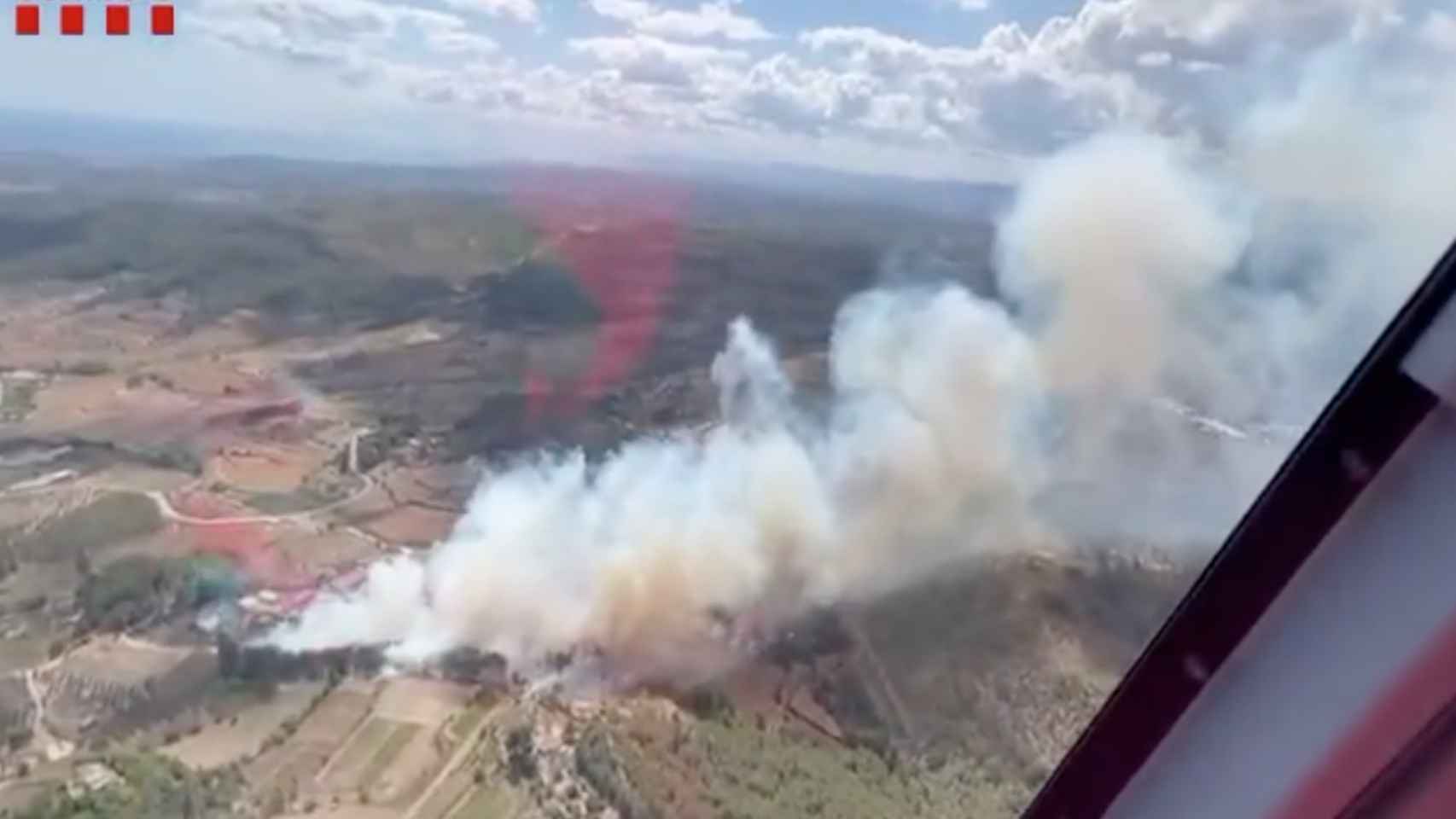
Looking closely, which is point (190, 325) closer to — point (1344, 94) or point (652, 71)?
point (652, 71)

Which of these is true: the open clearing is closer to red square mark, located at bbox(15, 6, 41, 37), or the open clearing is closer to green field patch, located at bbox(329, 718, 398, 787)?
green field patch, located at bbox(329, 718, 398, 787)

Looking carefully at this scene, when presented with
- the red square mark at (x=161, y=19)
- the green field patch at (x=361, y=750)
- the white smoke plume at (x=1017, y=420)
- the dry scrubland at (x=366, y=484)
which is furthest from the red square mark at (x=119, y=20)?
the green field patch at (x=361, y=750)

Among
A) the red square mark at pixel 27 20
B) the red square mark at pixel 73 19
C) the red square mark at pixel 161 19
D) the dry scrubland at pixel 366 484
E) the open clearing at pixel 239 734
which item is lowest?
the open clearing at pixel 239 734

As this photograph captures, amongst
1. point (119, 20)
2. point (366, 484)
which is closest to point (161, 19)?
point (119, 20)

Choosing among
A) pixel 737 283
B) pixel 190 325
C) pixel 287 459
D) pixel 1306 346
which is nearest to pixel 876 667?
pixel 737 283

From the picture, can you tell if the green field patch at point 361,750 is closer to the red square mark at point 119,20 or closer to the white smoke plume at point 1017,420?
the white smoke plume at point 1017,420

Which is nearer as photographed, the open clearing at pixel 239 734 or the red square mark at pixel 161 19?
the red square mark at pixel 161 19
